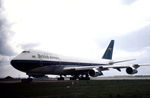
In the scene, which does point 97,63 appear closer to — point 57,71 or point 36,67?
point 57,71

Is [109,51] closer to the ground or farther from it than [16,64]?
farther from it

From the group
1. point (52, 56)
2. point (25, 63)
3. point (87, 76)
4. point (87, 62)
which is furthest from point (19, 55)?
point (87, 62)

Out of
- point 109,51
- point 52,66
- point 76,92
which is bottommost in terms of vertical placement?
point 76,92

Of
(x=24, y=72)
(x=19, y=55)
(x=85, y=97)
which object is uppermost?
(x=19, y=55)

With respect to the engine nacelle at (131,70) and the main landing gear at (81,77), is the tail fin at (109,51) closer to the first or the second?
the main landing gear at (81,77)

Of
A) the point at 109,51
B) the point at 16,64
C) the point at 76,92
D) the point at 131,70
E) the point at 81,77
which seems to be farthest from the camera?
the point at 109,51

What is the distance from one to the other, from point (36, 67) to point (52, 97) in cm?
2253

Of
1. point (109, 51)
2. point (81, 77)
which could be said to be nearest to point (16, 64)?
point (81, 77)

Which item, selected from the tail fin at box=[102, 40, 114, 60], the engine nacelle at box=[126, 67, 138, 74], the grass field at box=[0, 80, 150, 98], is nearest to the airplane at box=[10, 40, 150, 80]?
the engine nacelle at box=[126, 67, 138, 74]

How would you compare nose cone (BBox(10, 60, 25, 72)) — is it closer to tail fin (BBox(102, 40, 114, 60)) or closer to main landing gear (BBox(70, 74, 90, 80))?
main landing gear (BBox(70, 74, 90, 80))

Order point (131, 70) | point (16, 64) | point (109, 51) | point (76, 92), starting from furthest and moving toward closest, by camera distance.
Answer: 1. point (109, 51)
2. point (131, 70)
3. point (16, 64)
4. point (76, 92)

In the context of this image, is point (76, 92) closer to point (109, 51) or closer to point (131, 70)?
point (131, 70)

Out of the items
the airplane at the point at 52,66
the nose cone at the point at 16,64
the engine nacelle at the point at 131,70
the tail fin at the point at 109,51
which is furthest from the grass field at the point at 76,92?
the tail fin at the point at 109,51

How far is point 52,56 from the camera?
3819 centimetres
